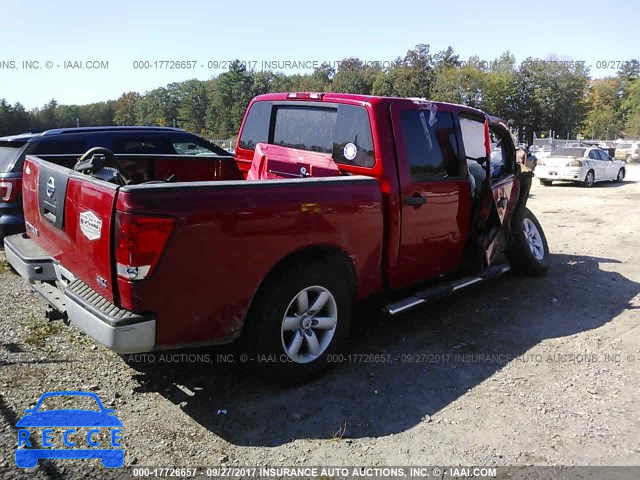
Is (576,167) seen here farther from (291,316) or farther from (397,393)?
(291,316)

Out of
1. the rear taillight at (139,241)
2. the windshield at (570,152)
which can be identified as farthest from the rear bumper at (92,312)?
the windshield at (570,152)

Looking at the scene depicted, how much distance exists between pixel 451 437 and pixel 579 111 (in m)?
86.8

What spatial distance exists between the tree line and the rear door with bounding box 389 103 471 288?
4884 centimetres

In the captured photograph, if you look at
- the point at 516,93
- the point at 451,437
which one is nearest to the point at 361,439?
the point at 451,437

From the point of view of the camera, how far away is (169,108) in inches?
2372

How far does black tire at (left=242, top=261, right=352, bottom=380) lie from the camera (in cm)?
340

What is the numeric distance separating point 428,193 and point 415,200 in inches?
8.2

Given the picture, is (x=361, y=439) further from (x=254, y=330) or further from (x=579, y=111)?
(x=579, y=111)

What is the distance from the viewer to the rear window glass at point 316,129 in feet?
13.8

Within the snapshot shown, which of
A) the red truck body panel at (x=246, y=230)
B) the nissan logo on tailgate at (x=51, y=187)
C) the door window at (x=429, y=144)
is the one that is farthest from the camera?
the door window at (x=429, y=144)

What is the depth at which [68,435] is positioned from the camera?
3.12m

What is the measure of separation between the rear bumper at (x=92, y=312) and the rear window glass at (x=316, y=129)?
2.13 m

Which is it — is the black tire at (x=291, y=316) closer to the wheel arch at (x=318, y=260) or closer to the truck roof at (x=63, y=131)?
the wheel arch at (x=318, y=260)

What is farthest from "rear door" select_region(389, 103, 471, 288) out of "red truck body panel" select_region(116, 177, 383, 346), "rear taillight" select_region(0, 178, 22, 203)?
"rear taillight" select_region(0, 178, 22, 203)
